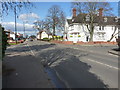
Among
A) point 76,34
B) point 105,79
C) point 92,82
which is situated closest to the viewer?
point 92,82

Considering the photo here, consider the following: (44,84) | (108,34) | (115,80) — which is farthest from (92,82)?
(108,34)

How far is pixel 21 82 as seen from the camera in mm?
5914

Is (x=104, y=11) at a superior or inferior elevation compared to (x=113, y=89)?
superior

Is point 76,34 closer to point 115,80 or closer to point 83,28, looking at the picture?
point 83,28

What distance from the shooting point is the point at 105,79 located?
21.1 ft

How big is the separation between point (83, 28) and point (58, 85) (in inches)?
1814

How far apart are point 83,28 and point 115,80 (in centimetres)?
4529

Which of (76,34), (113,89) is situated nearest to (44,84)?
(113,89)

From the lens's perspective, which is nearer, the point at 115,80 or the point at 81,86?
the point at 81,86

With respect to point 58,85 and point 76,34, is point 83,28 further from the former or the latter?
point 58,85

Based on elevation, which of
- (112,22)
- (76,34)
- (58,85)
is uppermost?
(112,22)

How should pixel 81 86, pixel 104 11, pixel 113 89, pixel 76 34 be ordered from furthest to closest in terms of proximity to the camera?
pixel 76 34 → pixel 104 11 → pixel 81 86 → pixel 113 89

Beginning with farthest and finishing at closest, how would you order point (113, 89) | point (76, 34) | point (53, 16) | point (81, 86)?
point (53, 16) < point (76, 34) < point (81, 86) < point (113, 89)

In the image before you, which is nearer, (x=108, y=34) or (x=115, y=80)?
(x=115, y=80)
